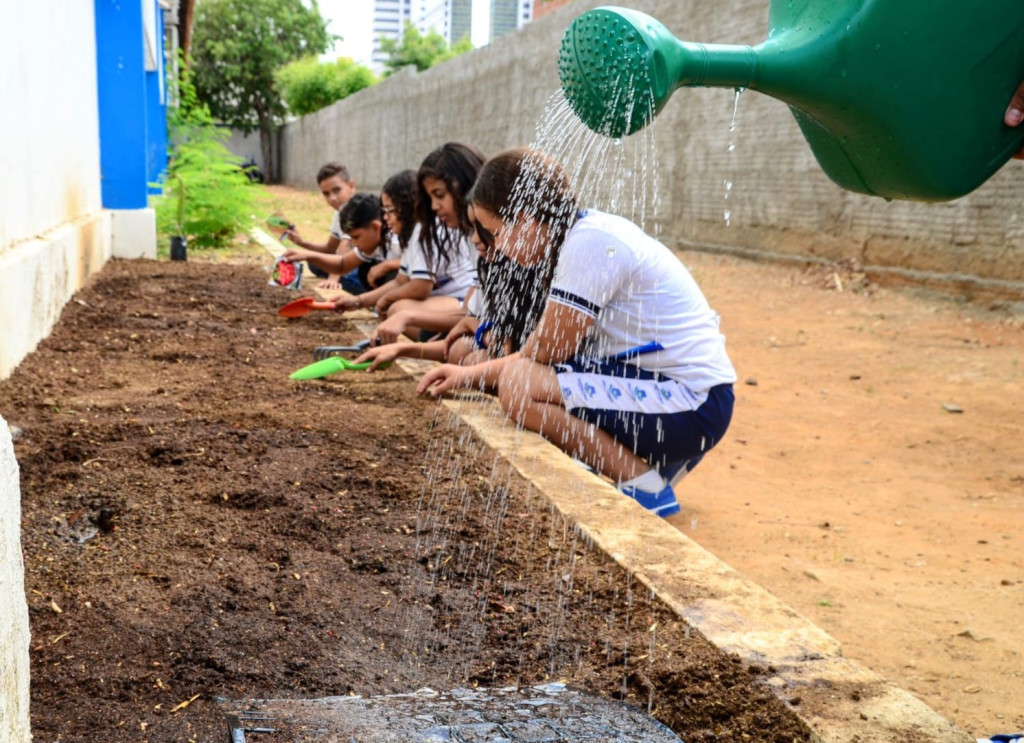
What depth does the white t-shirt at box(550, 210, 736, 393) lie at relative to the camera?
9.17 ft

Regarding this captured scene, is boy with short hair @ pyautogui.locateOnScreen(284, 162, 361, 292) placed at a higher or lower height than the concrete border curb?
higher

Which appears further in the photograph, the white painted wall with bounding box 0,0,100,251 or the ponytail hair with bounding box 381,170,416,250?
the ponytail hair with bounding box 381,170,416,250

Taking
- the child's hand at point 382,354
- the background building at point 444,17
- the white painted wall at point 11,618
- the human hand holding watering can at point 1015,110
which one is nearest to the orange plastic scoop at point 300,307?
the child's hand at point 382,354

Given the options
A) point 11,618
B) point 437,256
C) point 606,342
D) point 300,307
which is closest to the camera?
point 11,618

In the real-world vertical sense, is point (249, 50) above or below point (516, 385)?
above

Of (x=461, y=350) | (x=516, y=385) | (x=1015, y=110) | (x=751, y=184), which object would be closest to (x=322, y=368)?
(x=461, y=350)

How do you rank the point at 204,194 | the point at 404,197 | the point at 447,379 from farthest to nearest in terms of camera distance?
the point at 204,194 → the point at 404,197 → the point at 447,379

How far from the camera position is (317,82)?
113 ft

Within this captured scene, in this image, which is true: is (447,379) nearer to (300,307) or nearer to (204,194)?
(300,307)

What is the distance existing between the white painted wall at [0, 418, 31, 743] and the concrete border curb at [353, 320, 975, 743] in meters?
1.12

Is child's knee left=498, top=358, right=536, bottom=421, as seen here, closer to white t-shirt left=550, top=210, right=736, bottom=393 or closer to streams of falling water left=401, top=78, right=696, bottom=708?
white t-shirt left=550, top=210, right=736, bottom=393

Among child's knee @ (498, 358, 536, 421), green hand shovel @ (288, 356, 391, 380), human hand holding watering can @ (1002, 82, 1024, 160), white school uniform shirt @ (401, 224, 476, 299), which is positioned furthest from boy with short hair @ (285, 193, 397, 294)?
human hand holding watering can @ (1002, 82, 1024, 160)

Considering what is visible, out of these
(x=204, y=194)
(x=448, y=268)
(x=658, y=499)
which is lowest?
(x=658, y=499)

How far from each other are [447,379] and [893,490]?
5.88ft
